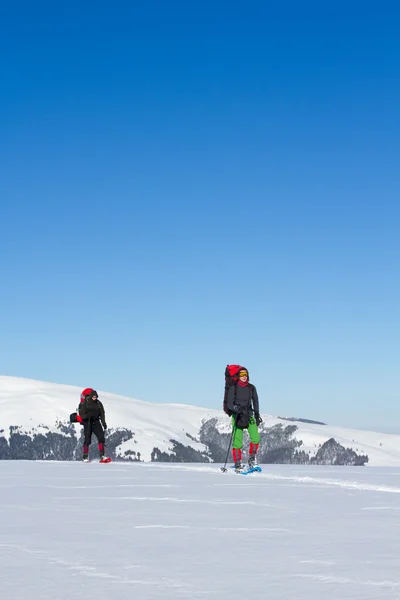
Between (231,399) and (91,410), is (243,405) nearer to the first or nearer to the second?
(231,399)

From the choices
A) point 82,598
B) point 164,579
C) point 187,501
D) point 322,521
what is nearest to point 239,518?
point 322,521

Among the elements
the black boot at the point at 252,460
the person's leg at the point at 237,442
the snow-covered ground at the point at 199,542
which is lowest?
the snow-covered ground at the point at 199,542

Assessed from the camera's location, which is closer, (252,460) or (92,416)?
(252,460)

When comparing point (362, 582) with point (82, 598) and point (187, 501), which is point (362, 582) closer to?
point (82, 598)

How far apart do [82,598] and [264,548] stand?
251cm

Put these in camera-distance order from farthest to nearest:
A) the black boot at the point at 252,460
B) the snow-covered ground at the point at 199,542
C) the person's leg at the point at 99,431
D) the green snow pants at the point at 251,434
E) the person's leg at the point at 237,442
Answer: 1. the person's leg at the point at 99,431
2. the person's leg at the point at 237,442
3. the green snow pants at the point at 251,434
4. the black boot at the point at 252,460
5. the snow-covered ground at the point at 199,542

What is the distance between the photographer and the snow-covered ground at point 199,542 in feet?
19.7

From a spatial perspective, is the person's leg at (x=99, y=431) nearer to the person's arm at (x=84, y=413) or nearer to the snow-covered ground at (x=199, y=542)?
the person's arm at (x=84, y=413)

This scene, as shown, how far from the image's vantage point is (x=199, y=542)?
814 centimetres

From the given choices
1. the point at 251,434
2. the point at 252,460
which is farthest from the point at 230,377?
the point at 252,460

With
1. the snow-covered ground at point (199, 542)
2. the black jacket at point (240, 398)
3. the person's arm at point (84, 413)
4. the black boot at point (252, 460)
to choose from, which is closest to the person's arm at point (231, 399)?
the black jacket at point (240, 398)

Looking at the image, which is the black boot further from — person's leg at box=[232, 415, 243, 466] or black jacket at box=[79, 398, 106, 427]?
black jacket at box=[79, 398, 106, 427]

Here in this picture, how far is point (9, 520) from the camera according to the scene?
32.5ft

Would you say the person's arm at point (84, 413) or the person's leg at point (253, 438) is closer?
the person's leg at point (253, 438)
